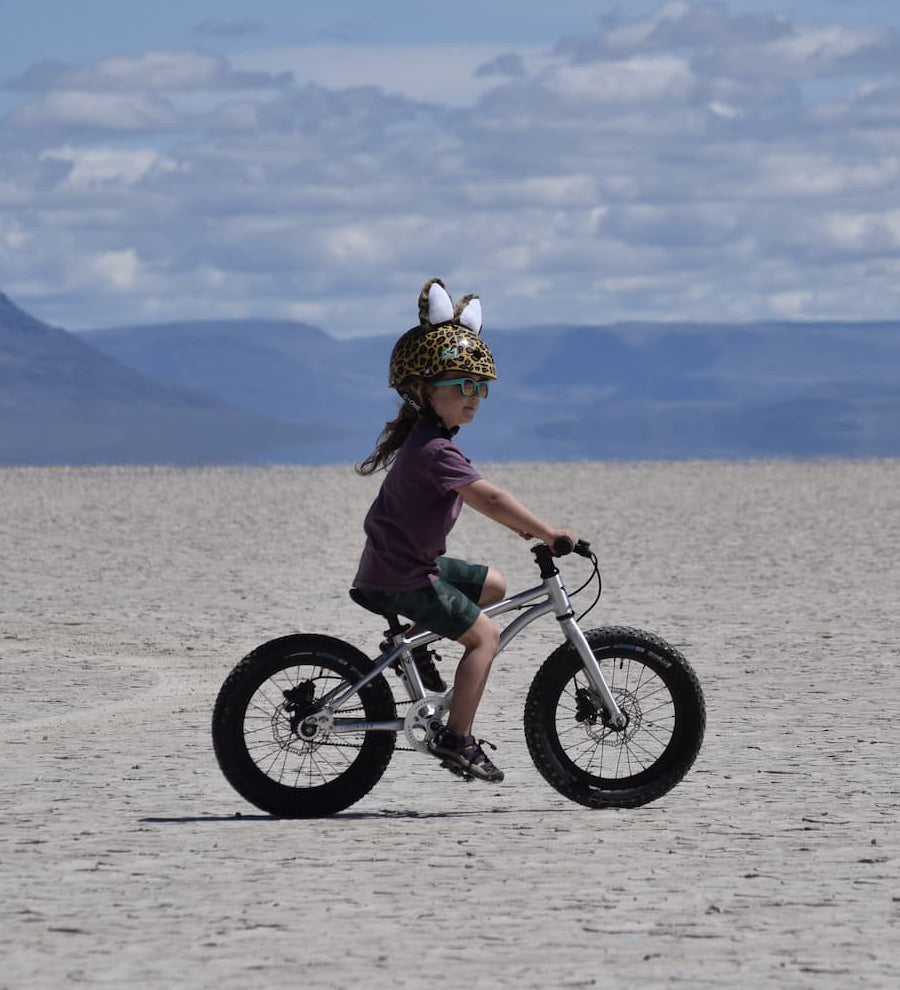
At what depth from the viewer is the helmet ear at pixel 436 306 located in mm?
7188

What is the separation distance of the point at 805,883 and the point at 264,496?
34.8 m

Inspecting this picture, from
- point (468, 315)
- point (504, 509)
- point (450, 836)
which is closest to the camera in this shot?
point (450, 836)

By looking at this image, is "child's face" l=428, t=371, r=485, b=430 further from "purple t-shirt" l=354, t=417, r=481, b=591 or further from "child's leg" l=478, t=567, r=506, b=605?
"child's leg" l=478, t=567, r=506, b=605

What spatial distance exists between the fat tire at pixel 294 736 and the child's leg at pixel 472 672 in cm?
24

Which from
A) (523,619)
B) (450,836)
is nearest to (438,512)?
(523,619)

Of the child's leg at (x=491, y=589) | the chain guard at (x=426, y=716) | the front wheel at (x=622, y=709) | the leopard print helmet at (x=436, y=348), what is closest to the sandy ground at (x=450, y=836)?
the front wheel at (x=622, y=709)

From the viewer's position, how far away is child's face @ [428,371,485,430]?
7.14m

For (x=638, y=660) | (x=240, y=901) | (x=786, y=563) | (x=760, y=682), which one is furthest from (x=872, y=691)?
(x=786, y=563)

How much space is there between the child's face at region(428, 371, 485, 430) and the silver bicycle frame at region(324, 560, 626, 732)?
67 cm

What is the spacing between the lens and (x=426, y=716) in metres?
7.18

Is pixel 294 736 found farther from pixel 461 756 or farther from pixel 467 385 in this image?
pixel 467 385

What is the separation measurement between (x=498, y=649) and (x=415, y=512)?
0.57 metres

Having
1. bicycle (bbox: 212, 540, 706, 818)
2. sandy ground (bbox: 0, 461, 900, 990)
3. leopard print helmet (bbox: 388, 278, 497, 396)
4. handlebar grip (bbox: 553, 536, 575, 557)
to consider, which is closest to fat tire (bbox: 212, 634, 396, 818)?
bicycle (bbox: 212, 540, 706, 818)

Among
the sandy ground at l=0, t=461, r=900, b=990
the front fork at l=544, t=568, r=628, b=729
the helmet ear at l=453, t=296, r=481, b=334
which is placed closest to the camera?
A: the sandy ground at l=0, t=461, r=900, b=990
